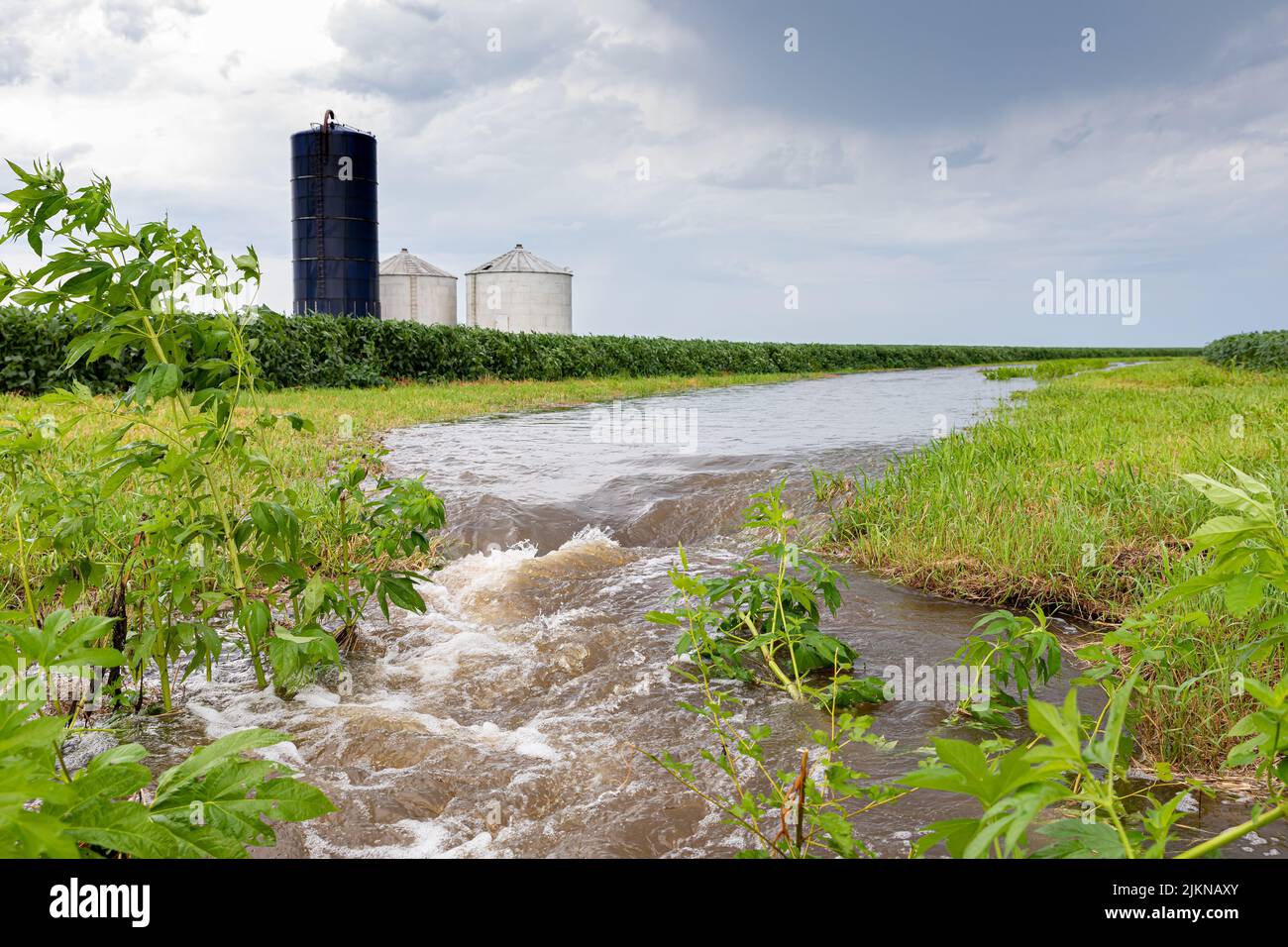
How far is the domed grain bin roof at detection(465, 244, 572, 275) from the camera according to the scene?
35406 mm

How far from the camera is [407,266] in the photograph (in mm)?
35938

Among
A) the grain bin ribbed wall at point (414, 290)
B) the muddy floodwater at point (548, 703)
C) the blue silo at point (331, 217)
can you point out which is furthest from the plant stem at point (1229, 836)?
the grain bin ribbed wall at point (414, 290)

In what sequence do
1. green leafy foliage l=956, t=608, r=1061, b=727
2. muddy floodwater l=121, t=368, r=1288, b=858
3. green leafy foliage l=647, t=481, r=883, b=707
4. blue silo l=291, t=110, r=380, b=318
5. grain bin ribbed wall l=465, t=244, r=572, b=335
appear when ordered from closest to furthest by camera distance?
muddy floodwater l=121, t=368, r=1288, b=858
green leafy foliage l=956, t=608, r=1061, b=727
green leafy foliage l=647, t=481, r=883, b=707
blue silo l=291, t=110, r=380, b=318
grain bin ribbed wall l=465, t=244, r=572, b=335

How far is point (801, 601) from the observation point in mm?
3170

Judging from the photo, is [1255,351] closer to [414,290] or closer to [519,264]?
[519,264]

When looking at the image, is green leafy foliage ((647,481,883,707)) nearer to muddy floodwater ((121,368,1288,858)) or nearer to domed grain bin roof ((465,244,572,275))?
muddy floodwater ((121,368,1288,858))

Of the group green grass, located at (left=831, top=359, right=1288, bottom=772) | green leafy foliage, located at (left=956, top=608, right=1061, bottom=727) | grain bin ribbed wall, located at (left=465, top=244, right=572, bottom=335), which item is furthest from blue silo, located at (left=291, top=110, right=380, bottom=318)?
green leafy foliage, located at (left=956, top=608, right=1061, bottom=727)

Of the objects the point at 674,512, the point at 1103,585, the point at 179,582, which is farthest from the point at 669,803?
the point at 674,512

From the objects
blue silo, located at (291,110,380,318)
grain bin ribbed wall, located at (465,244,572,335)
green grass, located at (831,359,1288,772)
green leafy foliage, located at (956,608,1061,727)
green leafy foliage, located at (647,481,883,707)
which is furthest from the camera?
grain bin ribbed wall, located at (465,244,572,335)

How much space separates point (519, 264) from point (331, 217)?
7.99m

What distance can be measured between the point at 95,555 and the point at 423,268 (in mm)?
34378

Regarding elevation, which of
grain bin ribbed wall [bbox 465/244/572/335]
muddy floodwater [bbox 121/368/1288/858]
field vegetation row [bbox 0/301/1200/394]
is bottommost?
muddy floodwater [bbox 121/368/1288/858]

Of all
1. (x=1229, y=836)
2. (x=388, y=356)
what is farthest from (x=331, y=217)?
(x=1229, y=836)
